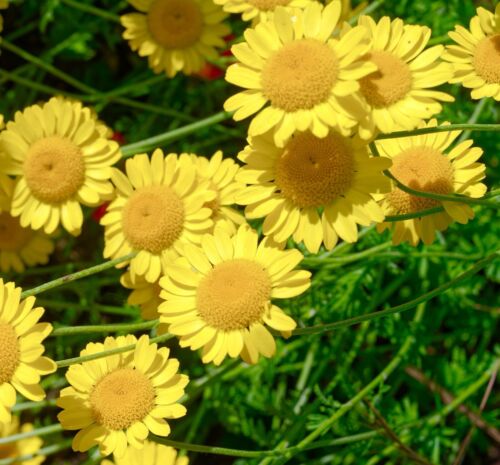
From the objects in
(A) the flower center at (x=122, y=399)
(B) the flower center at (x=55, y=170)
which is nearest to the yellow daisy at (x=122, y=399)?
(A) the flower center at (x=122, y=399)

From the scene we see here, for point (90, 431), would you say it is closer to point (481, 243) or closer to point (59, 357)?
point (59, 357)

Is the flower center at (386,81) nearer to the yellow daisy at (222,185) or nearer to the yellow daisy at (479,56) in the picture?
the yellow daisy at (479,56)

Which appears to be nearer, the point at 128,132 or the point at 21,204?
the point at 21,204

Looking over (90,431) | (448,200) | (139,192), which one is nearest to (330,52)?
(448,200)

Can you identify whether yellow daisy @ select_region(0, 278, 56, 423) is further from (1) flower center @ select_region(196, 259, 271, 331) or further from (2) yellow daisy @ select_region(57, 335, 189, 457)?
(1) flower center @ select_region(196, 259, 271, 331)

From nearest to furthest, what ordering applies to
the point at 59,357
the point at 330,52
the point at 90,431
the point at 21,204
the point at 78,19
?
the point at 330,52, the point at 90,431, the point at 21,204, the point at 59,357, the point at 78,19

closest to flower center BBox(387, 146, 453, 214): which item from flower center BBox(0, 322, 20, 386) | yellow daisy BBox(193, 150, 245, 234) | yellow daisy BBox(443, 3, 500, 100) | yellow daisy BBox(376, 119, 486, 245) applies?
yellow daisy BBox(376, 119, 486, 245)

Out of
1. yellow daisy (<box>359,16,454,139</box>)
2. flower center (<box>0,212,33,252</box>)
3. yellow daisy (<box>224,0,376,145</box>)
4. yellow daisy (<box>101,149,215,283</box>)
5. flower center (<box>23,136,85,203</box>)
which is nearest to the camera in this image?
yellow daisy (<box>224,0,376,145</box>)

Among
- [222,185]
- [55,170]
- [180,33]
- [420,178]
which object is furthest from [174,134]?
[420,178]

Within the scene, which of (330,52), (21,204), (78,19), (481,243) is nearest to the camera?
(330,52)
